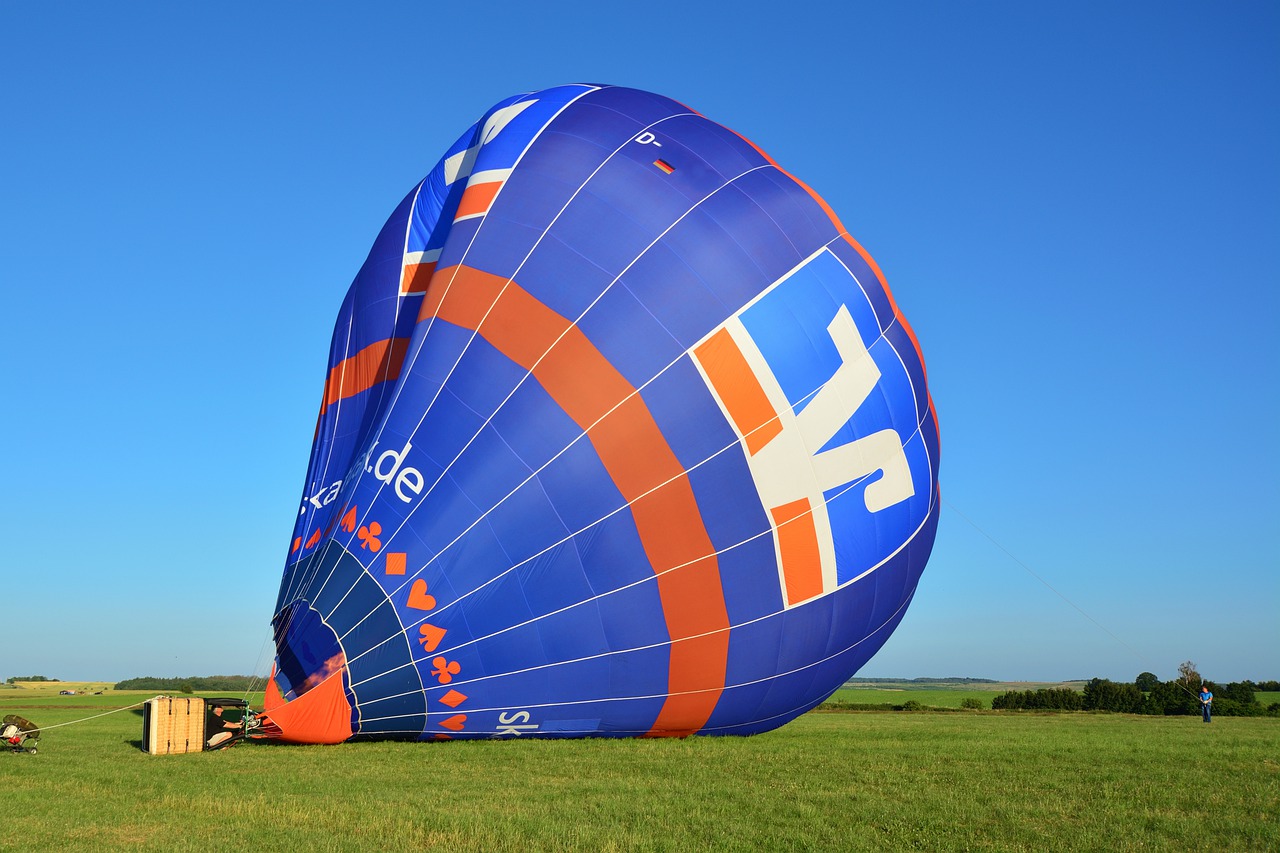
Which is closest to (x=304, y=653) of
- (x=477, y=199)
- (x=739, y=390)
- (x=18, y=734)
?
(x=18, y=734)

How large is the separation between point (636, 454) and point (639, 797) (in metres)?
3.70

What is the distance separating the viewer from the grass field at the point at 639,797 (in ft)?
20.8

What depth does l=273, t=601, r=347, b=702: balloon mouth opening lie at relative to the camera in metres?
10.1

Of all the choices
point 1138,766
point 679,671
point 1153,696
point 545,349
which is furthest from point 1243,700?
point 545,349

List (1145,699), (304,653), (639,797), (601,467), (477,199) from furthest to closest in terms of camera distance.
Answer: (1145,699)
(477,199)
(601,467)
(304,653)
(639,797)

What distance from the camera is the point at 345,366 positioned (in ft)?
42.7

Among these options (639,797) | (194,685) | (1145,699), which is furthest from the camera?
(194,685)

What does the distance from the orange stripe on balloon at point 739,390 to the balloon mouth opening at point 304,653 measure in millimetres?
4697

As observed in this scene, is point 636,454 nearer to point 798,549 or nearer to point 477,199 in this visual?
point 798,549

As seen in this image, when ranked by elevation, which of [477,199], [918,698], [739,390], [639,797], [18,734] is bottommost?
[918,698]

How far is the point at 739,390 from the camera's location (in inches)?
429

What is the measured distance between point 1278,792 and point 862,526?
4764mm

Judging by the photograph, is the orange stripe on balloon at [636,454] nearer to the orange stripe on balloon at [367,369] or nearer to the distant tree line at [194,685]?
the orange stripe on balloon at [367,369]

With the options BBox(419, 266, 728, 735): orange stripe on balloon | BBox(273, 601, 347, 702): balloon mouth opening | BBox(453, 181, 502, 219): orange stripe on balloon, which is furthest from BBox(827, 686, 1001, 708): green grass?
BBox(273, 601, 347, 702): balloon mouth opening
